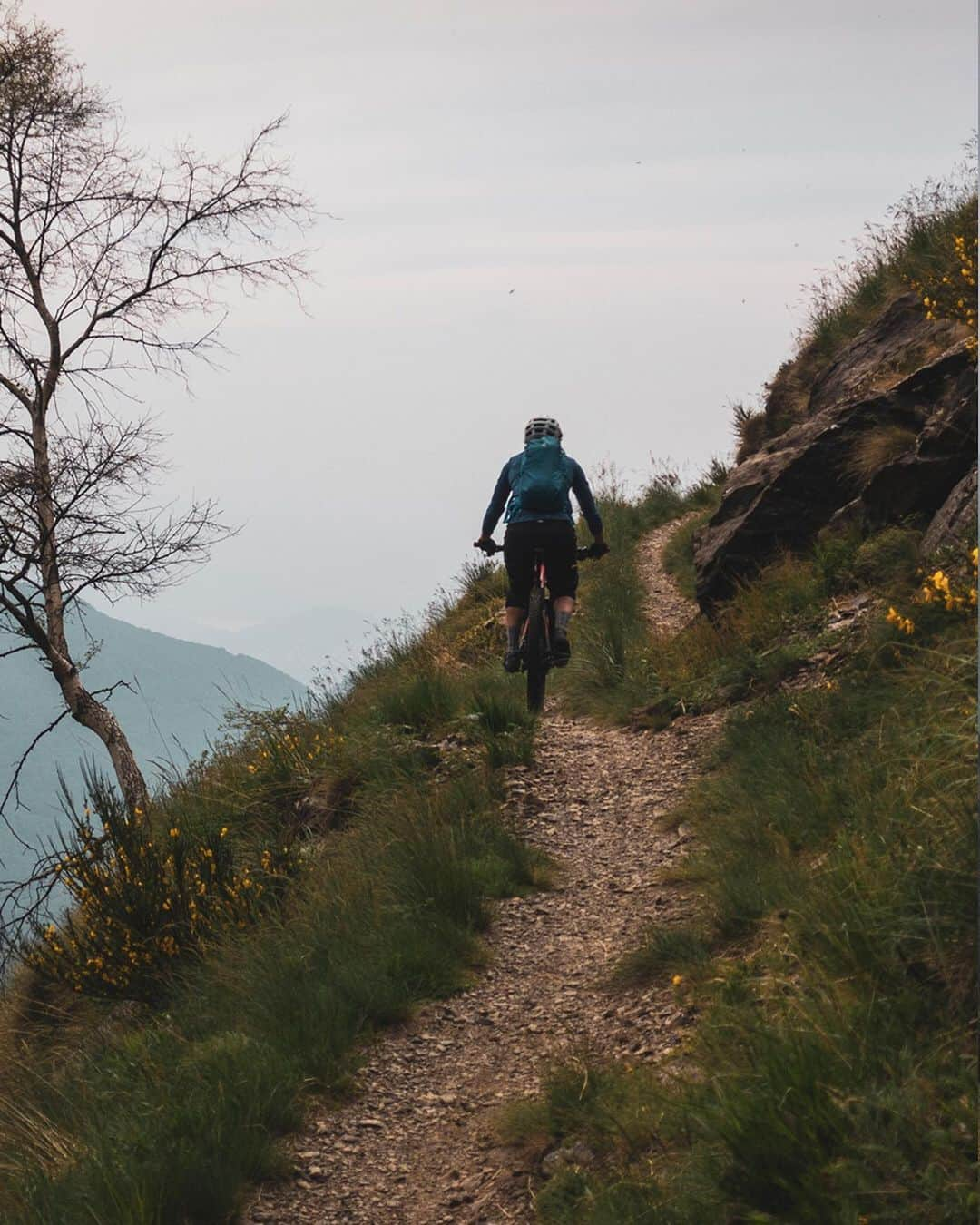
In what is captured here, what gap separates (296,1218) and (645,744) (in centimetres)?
522

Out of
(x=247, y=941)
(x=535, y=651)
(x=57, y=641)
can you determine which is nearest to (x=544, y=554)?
(x=535, y=651)

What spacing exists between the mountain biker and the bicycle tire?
0.11m

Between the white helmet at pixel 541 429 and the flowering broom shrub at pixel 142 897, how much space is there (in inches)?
143

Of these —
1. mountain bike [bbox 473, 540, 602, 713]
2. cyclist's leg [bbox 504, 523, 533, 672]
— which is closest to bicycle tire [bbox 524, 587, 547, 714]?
mountain bike [bbox 473, 540, 602, 713]

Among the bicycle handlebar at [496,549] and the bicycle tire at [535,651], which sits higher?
the bicycle handlebar at [496,549]

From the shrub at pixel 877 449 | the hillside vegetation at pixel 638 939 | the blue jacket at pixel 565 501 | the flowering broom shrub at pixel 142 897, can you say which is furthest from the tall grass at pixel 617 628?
the flowering broom shrub at pixel 142 897

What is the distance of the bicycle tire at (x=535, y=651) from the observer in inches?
355

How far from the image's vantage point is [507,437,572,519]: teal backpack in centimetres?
877

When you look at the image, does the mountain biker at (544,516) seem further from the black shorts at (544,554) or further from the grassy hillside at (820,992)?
the grassy hillside at (820,992)

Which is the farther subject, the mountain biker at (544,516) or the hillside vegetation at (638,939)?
the mountain biker at (544,516)

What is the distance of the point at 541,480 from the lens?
875cm

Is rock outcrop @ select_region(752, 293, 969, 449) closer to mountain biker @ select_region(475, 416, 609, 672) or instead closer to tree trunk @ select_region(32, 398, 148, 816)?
mountain biker @ select_region(475, 416, 609, 672)

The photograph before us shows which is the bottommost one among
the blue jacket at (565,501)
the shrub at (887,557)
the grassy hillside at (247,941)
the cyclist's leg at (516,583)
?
the grassy hillside at (247,941)

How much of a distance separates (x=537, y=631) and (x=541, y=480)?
120 cm
